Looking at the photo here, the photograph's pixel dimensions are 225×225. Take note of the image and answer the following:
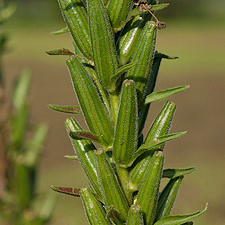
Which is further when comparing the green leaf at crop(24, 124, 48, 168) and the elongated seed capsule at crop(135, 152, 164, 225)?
the green leaf at crop(24, 124, 48, 168)

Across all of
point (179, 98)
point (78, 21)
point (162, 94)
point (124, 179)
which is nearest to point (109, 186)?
point (124, 179)

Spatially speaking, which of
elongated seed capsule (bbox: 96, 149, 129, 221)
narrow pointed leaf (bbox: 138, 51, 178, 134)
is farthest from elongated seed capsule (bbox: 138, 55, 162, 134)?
elongated seed capsule (bbox: 96, 149, 129, 221)

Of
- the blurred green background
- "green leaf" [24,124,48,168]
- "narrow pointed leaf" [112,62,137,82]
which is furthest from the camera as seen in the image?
the blurred green background

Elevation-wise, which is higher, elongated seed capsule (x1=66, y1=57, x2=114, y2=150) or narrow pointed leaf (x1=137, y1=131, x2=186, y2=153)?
elongated seed capsule (x1=66, y1=57, x2=114, y2=150)

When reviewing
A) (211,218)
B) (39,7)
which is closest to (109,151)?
(211,218)

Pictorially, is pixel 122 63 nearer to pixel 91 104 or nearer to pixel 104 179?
pixel 91 104

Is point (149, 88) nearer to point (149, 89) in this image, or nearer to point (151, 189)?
point (149, 89)

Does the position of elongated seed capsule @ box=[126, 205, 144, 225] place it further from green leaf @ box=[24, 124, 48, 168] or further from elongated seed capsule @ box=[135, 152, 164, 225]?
green leaf @ box=[24, 124, 48, 168]
